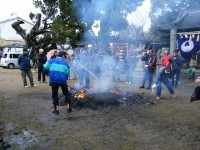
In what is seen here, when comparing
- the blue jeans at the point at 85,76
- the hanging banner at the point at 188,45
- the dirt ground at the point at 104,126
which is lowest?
the dirt ground at the point at 104,126

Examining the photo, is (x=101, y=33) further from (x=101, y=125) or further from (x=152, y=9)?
(x=152, y=9)

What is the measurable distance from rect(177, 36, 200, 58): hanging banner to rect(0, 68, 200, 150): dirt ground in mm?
9906

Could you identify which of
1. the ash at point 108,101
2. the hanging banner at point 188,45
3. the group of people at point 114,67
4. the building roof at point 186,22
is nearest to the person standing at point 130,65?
the group of people at point 114,67

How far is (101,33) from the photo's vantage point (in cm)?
1688

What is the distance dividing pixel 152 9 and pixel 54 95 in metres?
23.9

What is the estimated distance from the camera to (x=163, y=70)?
10.1 meters

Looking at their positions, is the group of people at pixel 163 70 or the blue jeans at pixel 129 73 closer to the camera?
the group of people at pixel 163 70

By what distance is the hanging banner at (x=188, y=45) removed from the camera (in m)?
18.8

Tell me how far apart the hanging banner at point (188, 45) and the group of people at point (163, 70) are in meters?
5.65

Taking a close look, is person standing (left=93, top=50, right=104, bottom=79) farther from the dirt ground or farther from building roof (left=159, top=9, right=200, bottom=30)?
building roof (left=159, top=9, right=200, bottom=30)

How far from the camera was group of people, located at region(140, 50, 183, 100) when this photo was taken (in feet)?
33.1

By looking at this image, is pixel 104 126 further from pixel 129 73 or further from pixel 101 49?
pixel 101 49

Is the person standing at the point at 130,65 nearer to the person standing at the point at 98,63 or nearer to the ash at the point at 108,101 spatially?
the person standing at the point at 98,63

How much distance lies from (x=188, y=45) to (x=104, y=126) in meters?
14.1
